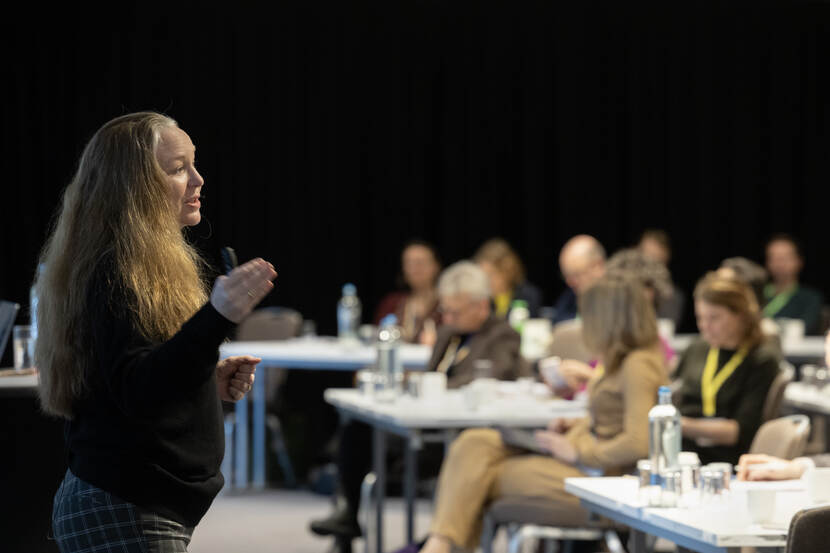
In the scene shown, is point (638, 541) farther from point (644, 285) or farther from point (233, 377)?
point (644, 285)

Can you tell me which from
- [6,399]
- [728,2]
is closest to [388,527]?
[6,399]

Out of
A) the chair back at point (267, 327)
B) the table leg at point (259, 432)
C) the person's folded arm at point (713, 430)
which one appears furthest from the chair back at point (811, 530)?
the chair back at point (267, 327)

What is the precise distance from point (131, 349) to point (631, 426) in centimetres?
238

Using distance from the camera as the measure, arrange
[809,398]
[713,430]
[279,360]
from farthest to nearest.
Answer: [279,360] < [809,398] < [713,430]

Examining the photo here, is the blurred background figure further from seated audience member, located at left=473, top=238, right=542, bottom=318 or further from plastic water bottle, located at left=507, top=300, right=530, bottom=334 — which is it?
seated audience member, located at left=473, top=238, right=542, bottom=318

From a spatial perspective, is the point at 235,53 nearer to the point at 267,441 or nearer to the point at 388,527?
the point at 267,441

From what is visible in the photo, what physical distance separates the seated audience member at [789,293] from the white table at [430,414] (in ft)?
14.1

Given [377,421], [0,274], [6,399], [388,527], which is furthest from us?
[0,274]

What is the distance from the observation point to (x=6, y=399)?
134 inches

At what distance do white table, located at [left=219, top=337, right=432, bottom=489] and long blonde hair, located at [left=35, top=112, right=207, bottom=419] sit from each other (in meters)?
4.62

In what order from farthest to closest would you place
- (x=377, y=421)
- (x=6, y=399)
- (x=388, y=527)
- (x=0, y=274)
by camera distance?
1. (x=0, y=274)
2. (x=388, y=527)
3. (x=377, y=421)
4. (x=6, y=399)

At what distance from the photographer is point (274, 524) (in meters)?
6.56

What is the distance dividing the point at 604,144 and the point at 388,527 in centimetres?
521

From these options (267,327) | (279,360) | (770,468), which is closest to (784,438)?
(770,468)
